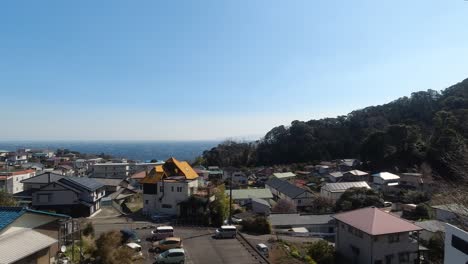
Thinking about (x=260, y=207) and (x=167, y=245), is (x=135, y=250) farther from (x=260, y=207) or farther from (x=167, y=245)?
(x=260, y=207)

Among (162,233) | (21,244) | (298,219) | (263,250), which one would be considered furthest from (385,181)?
(21,244)

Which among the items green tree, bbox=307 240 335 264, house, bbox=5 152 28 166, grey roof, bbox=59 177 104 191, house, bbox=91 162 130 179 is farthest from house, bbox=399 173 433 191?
house, bbox=5 152 28 166

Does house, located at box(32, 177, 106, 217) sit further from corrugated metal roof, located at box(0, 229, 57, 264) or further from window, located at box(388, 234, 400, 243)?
window, located at box(388, 234, 400, 243)

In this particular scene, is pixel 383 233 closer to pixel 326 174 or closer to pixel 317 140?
pixel 326 174

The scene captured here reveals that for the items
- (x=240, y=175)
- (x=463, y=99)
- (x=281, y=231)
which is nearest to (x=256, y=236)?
(x=281, y=231)

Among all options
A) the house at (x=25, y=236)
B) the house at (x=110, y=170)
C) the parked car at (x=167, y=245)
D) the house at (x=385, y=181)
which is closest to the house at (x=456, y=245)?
the house at (x=25, y=236)

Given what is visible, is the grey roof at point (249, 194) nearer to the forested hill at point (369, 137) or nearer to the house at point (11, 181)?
the forested hill at point (369, 137)
